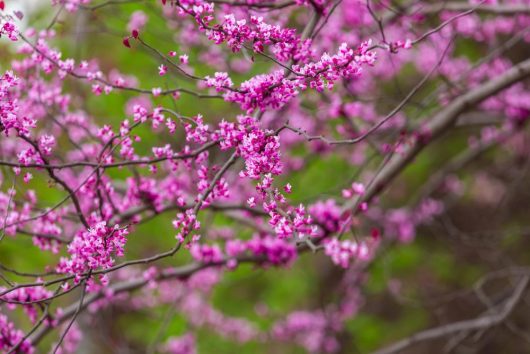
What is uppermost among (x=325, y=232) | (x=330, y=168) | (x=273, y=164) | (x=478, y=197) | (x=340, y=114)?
(x=330, y=168)

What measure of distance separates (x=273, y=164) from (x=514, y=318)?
313 inches

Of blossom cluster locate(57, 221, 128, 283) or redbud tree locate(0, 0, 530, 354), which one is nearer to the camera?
blossom cluster locate(57, 221, 128, 283)

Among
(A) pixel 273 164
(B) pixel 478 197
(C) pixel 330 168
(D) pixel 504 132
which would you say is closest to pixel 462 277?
(B) pixel 478 197

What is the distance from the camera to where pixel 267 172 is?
296 cm

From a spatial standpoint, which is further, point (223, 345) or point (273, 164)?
point (223, 345)

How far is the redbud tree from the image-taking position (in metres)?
3.11

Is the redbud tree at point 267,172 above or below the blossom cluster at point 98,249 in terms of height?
above

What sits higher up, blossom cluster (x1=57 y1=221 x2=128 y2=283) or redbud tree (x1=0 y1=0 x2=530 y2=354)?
redbud tree (x1=0 y1=0 x2=530 y2=354)

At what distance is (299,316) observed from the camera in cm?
845

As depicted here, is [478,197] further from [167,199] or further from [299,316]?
[167,199]

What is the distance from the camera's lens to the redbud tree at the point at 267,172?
122 inches

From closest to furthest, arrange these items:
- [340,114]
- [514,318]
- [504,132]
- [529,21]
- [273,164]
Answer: [273,164] → [340,114] → [504,132] → [529,21] → [514,318]

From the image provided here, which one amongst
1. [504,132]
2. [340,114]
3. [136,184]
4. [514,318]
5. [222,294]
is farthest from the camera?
[222,294]

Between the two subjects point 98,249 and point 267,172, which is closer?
point 98,249
